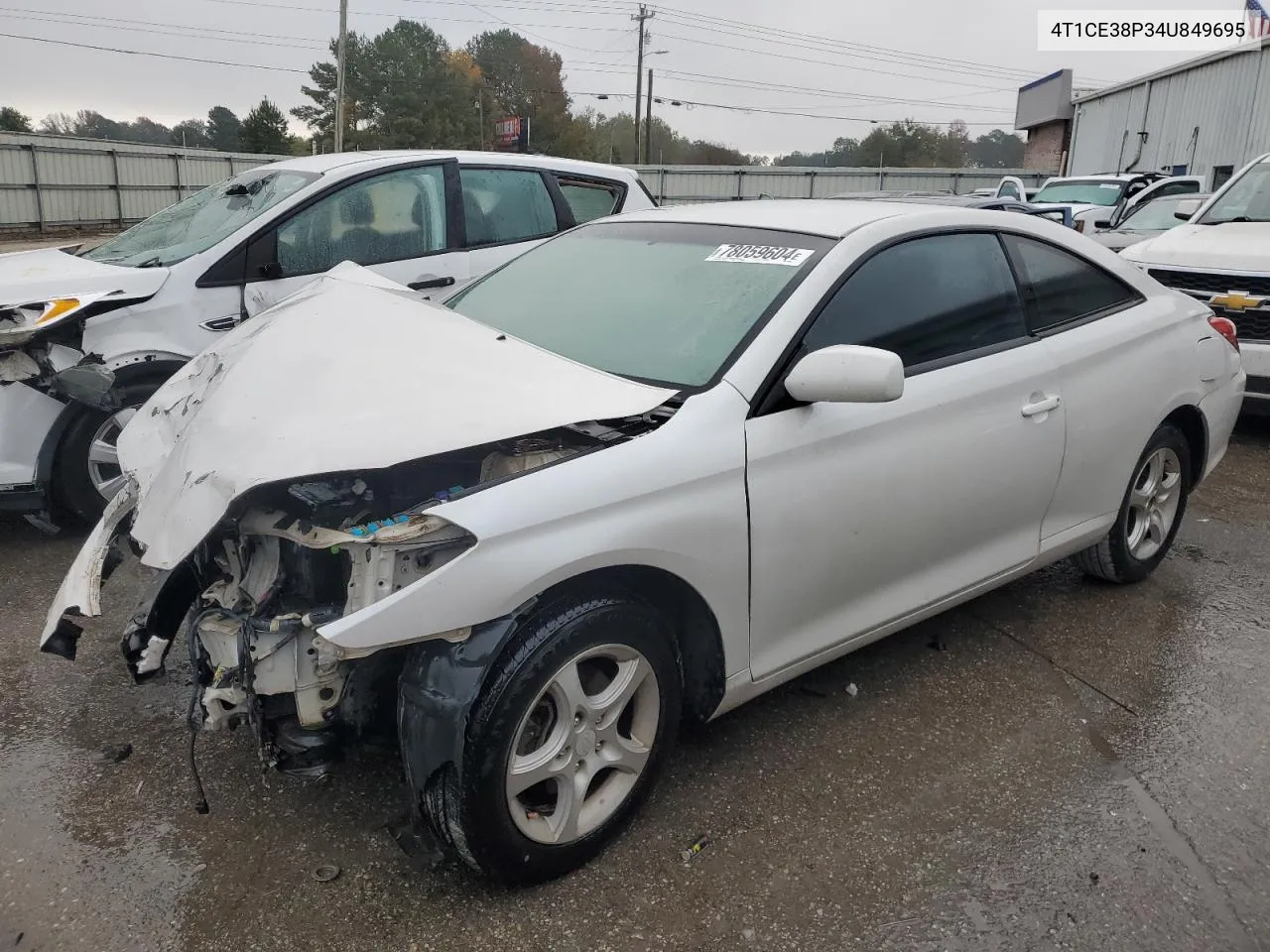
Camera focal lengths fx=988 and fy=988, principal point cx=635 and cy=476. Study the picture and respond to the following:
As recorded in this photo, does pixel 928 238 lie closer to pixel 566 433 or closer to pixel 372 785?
pixel 566 433

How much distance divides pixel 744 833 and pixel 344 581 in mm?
1266

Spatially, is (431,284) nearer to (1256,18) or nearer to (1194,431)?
(1194,431)

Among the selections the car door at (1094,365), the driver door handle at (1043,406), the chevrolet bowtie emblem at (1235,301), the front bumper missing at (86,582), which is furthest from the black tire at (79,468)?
the chevrolet bowtie emblem at (1235,301)

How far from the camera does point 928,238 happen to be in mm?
3312

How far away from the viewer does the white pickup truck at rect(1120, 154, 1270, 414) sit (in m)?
6.57

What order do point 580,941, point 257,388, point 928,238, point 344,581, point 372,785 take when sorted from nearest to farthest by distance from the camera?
point 580,941 → point 344,581 → point 257,388 → point 372,785 → point 928,238

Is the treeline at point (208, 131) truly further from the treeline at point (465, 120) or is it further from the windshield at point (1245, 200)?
the windshield at point (1245, 200)

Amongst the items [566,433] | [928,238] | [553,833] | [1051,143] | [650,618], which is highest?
[1051,143]

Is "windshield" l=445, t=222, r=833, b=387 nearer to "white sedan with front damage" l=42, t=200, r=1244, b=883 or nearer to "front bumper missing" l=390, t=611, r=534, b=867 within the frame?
"white sedan with front damage" l=42, t=200, r=1244, b=883

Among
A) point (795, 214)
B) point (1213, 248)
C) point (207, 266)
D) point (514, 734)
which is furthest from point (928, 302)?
point (1213, 248)

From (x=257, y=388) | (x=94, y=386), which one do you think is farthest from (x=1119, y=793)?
(x=94, y=386)

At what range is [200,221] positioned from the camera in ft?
17.7

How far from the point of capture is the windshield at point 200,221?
201 inches

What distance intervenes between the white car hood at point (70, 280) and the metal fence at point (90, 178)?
2136cm
